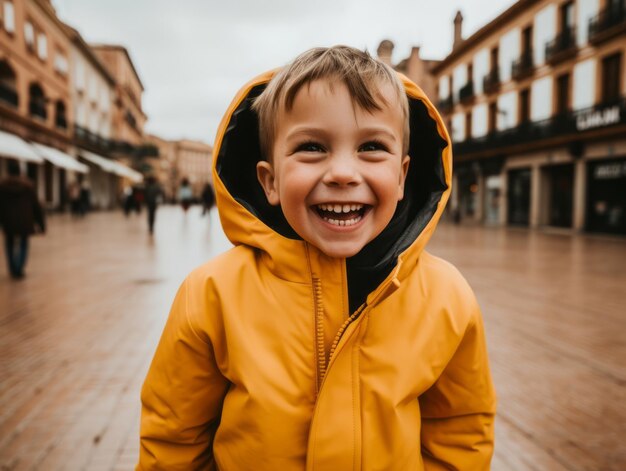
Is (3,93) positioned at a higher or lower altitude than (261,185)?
higher

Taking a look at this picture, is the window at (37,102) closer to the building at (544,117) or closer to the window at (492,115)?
the building at (544,117)

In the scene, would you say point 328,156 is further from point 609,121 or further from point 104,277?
point 609,121

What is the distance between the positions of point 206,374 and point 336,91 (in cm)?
76

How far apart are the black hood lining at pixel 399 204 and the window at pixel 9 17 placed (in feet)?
82.5

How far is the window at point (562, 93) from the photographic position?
21766 millimetres

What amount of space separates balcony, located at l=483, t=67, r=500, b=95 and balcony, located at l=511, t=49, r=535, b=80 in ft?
5.76

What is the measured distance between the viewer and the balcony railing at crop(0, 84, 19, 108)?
21.1 meters

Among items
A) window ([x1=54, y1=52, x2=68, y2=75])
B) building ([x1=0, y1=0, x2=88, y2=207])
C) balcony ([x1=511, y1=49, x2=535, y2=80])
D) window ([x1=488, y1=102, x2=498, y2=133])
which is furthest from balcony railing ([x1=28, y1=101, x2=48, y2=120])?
balcony ([x1=511, y1=49, x2=535, y2=80])

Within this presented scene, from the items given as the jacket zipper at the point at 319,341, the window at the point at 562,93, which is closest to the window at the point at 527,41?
the window at the point at 562,93

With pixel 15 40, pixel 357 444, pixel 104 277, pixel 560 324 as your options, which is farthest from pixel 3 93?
pixel 357 444

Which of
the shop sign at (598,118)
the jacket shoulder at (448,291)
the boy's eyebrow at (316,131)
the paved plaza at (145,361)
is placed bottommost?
the paved plaza at (145,361)

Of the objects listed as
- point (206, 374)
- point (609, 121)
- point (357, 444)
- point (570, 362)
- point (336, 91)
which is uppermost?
point (609, 121)

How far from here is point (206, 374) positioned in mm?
1239

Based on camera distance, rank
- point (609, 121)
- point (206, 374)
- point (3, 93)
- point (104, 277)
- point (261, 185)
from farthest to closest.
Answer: point (3, 93)
point (609, 121)
point (104, 277)
point (261, 185)
point (206, 374)
